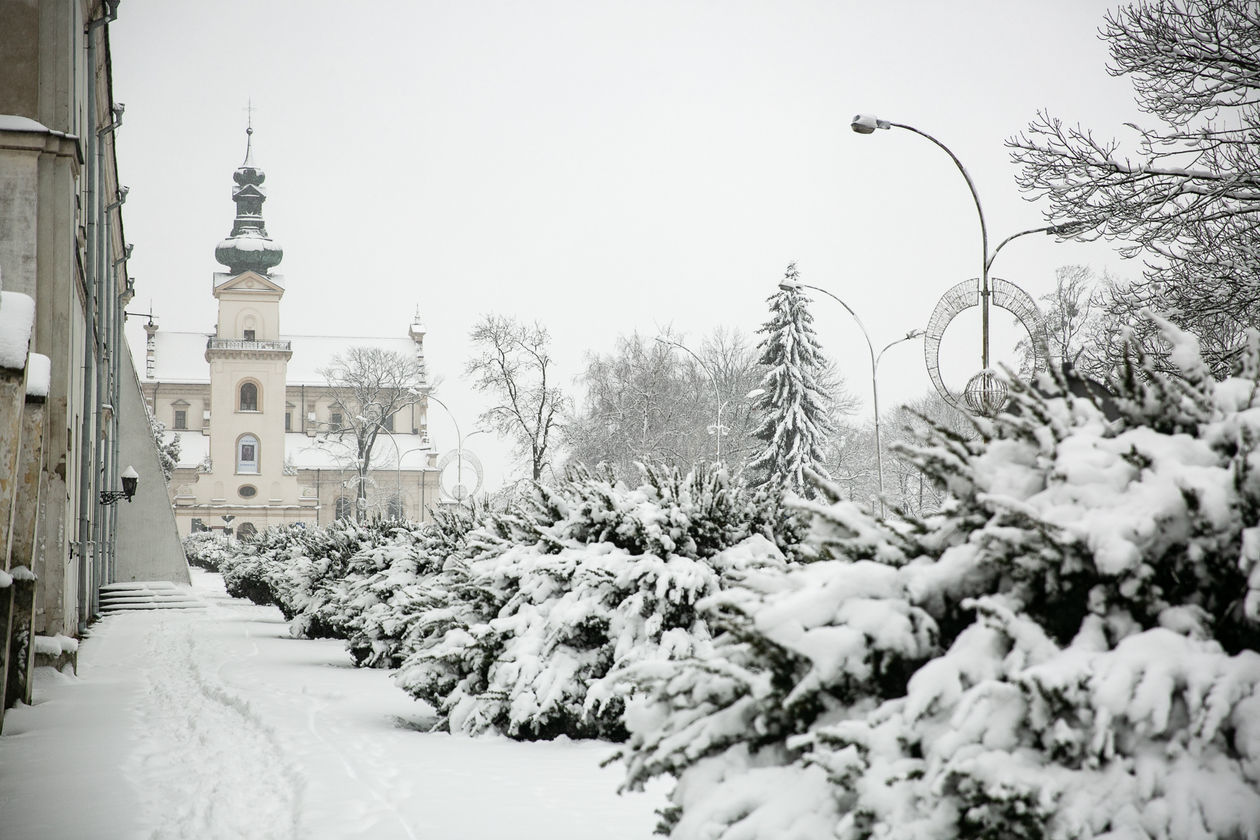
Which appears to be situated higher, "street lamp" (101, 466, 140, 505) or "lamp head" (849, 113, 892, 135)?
"lamp head" (849, 113, 892, 135)

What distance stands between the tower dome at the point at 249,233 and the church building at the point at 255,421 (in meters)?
0.09

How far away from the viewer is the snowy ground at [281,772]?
5.36m

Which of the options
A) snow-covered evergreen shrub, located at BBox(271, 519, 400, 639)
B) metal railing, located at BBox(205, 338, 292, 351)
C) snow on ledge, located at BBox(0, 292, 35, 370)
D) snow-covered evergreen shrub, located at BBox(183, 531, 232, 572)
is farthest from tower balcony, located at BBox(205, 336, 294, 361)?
snow on ledge, located at BBox(0, 292, 35, 370)

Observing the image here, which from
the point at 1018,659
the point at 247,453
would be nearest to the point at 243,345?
the point at 247,453

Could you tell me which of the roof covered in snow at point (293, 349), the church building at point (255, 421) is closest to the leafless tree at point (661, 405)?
the church building at point (255, 421)

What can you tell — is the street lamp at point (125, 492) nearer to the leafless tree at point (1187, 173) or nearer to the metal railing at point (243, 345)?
the leafless tree at point (1187, 173)

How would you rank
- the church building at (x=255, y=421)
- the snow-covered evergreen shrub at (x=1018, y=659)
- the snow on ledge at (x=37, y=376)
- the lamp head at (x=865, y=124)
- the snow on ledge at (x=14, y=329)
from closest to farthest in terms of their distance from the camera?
the snow-covered evergreen shrub at (x=1018, y=659) → the snow on ledge at (x=14, y=329) → the snow on ledge at (x=37, y=376) → the lamp head at (x=865, y=124) → the church building at (x=255, y=421)

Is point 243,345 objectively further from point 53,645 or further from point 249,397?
point 53,645

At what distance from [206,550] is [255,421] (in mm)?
27792

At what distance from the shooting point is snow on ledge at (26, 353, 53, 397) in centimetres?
874

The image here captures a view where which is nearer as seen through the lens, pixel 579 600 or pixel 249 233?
pixel 579 600

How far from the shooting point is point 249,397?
94.4 meters

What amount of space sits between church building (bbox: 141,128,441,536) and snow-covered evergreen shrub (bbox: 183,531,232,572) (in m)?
14.6

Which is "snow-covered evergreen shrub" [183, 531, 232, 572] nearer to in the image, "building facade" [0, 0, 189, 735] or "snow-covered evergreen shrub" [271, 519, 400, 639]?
"building facade" [0, 0, 189, 735]
